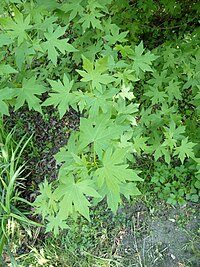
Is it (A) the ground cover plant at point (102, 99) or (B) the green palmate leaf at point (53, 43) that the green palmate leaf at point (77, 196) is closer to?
(A) the ground cover plant at point (102, 99)

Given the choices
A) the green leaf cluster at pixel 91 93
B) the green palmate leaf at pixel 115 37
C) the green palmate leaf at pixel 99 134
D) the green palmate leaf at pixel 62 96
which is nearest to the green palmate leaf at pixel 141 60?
the green leaf cluster at pixel 91 93

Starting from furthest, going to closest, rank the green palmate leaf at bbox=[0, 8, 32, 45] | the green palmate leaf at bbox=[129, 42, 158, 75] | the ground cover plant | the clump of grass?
the clump of grass
the green palmate leaf at bbox=[129, 42, 158, 75]
the green palmate leaf at bbox=[0, 8, 32, 45]
the ground cover plant

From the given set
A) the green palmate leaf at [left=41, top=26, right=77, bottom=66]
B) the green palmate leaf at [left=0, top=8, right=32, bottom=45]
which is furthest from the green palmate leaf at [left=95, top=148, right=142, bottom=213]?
the green palmate leaf at [left=0, top=8, right=32, bottom=45]

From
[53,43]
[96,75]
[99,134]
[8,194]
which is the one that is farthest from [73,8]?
[8,194]

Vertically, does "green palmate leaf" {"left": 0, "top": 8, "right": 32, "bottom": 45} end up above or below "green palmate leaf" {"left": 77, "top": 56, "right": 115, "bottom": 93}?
above

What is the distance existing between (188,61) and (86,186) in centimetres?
156

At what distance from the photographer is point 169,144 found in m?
2.31

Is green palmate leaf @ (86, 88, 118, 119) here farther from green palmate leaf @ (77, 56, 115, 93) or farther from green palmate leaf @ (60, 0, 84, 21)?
green palmate leaf @ (60, 0, 84, 21)

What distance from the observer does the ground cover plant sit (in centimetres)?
170

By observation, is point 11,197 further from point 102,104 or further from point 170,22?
point 170,22

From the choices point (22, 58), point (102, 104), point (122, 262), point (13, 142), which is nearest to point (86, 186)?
point (102, 104)

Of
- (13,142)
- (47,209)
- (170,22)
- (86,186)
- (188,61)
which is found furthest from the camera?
(170,22)

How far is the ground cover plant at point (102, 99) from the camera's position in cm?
170

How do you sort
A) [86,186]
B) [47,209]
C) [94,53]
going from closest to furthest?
[86,186], [47,209], [94,53]
